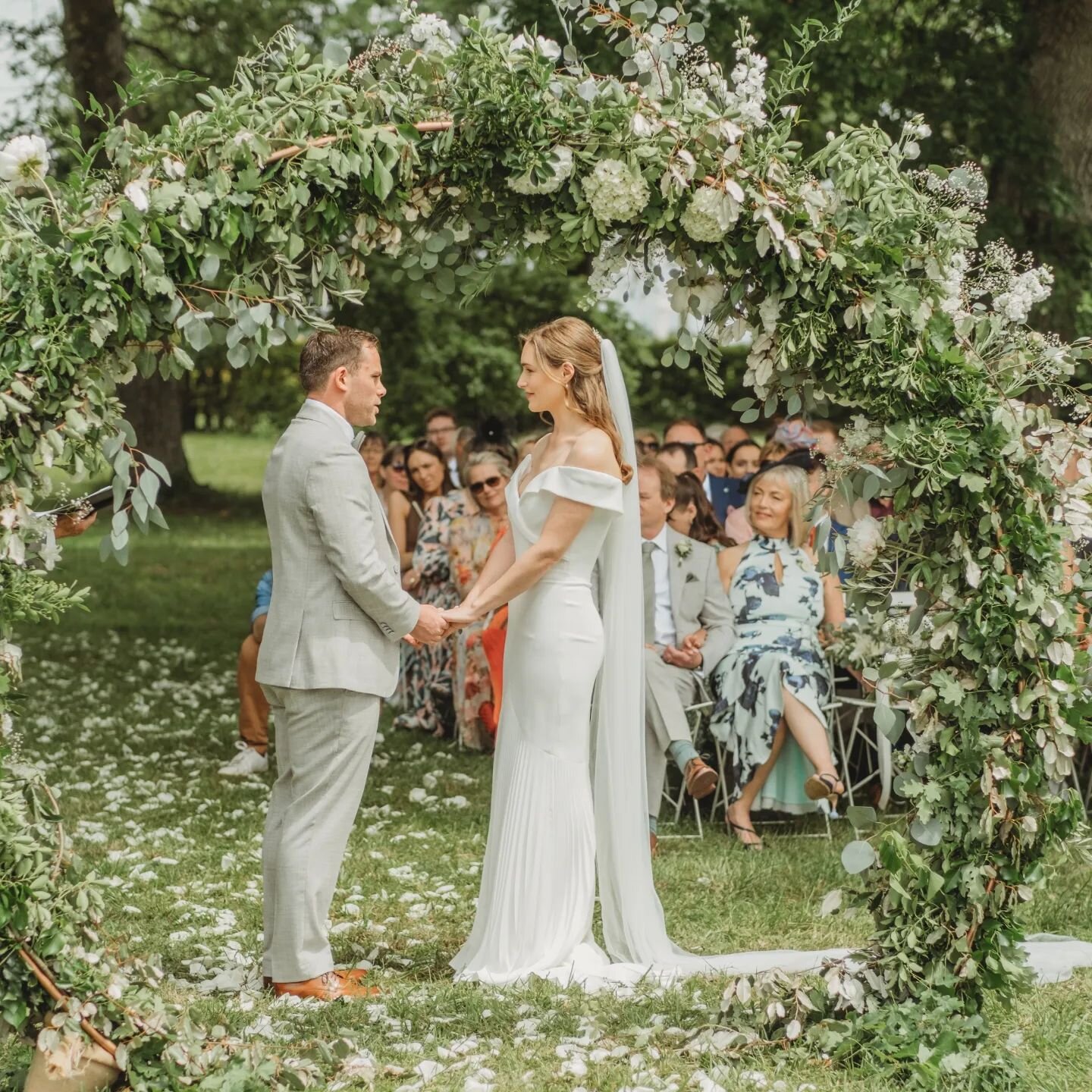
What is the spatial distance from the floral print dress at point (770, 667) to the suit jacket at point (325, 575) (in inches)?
120

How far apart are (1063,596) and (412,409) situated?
1861 cm

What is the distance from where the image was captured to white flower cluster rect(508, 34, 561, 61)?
4387 mm

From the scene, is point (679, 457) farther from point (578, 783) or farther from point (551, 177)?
point (551, 177)

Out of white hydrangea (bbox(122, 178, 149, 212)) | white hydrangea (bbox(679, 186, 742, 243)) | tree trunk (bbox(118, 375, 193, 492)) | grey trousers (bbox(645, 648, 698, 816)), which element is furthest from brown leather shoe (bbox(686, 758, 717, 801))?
tree trunk (bbox(118, 375, 193, 492))

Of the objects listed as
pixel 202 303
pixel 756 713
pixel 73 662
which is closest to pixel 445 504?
pixel 756 713

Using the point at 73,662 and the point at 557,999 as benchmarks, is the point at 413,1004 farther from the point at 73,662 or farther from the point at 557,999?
the point at 73,662

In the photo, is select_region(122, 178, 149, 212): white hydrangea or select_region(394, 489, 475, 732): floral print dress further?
select_region(394, 489, 475, 732): floral print dress

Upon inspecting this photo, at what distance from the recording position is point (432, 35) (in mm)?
4426

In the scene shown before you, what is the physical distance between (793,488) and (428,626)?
10.2 feet

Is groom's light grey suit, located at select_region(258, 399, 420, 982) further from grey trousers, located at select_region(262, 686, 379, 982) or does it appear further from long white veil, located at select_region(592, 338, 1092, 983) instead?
long white veil, located at select_region(592, 338, 1092, 983)

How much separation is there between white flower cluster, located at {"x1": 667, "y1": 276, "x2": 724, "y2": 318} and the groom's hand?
145 cm

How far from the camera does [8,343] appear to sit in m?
4.10

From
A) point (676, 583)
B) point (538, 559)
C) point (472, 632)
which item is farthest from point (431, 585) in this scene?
point (538, 559)

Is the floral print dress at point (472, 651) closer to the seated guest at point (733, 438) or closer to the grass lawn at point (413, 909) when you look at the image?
the grass lawn at point (413, 909)
